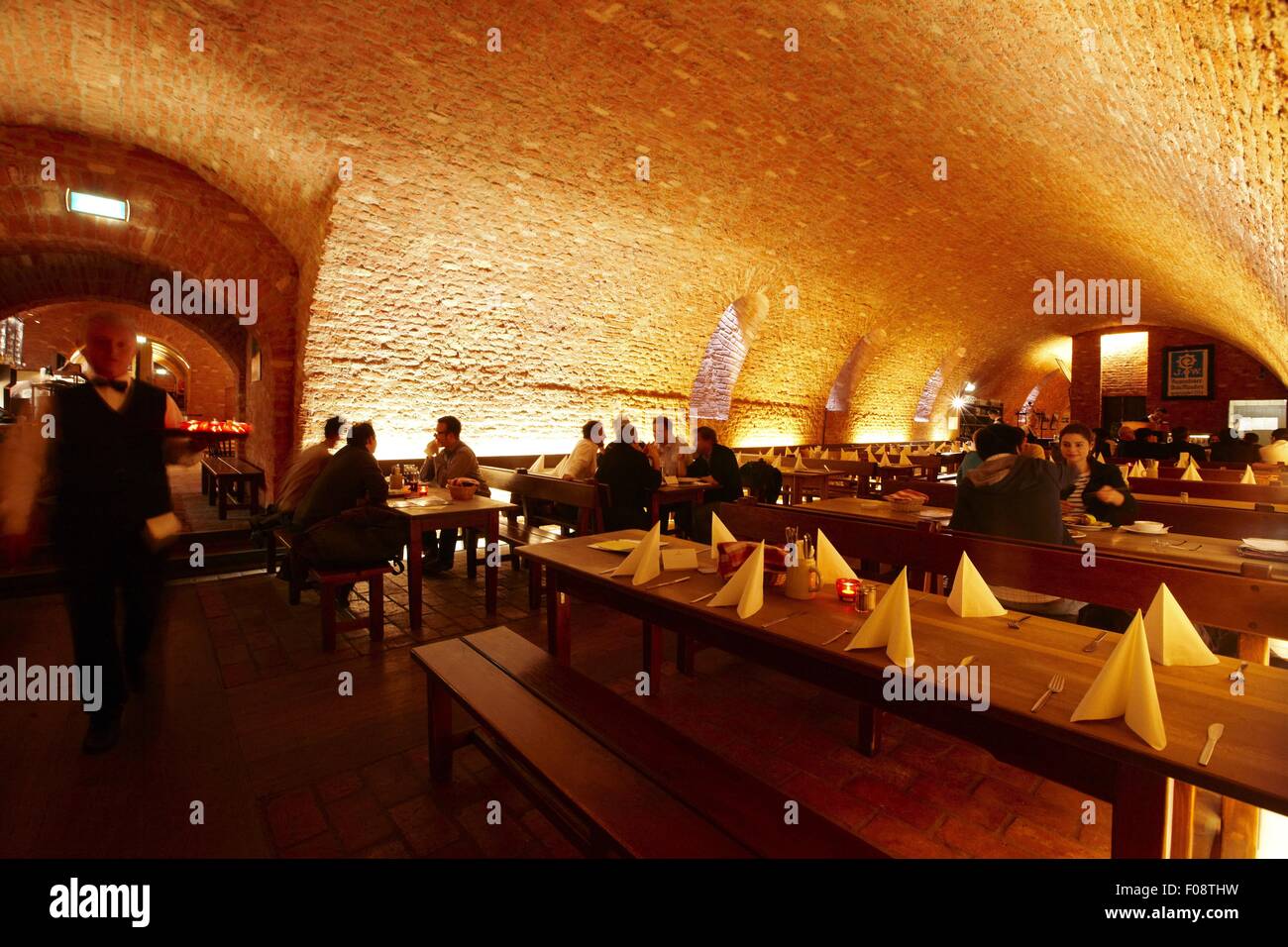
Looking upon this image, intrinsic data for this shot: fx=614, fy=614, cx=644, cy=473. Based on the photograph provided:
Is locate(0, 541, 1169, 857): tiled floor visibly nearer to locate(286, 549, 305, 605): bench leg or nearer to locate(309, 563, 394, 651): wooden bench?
locate(309, 563, 394, 651): wooden bench

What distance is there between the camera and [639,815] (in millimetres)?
1449

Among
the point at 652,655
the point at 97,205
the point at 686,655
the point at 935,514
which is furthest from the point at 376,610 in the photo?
the point at 97,205

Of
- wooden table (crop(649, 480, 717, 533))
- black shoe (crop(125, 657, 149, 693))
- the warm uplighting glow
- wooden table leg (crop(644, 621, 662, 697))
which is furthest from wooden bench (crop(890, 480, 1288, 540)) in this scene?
the warm uplighting glow

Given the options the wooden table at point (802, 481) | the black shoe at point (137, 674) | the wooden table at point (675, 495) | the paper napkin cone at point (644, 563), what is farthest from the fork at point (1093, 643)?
the wooden table at point (802, 481)

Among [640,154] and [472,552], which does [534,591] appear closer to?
[472,552]

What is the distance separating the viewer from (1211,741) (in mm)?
1221

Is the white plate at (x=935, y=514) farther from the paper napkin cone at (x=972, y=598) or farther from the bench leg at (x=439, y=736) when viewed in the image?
the bench leg at (x=439, y=736)

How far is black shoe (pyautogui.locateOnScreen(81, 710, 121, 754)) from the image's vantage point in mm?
2707

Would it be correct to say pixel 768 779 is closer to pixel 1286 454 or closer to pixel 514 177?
pixel 514 177

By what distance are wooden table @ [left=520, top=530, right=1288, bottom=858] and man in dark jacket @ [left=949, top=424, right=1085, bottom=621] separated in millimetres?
1174
